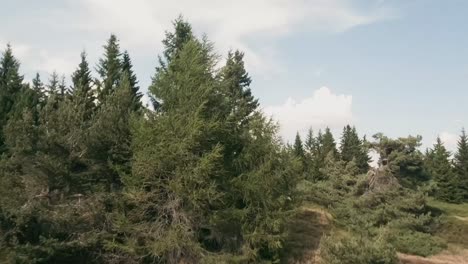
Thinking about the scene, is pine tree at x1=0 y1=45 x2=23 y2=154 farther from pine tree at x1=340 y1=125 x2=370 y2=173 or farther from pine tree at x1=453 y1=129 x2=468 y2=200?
pine tree at x1=453 y1=129 x2=468 y2=200

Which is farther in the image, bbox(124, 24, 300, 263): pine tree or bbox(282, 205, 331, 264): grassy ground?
bbox(282, 205, 331, 264): grassy ground

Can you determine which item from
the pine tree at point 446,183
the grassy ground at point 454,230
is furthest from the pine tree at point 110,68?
the pine tree at point 446,183

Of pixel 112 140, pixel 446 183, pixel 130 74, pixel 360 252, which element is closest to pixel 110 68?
pixel 130 74

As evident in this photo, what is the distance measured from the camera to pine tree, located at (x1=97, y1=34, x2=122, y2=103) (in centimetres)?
3553

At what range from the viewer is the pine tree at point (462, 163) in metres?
57.9

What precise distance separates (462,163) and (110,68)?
52.2m

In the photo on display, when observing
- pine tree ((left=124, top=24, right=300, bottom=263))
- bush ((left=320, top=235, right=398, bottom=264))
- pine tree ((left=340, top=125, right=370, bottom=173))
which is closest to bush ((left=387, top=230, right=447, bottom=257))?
bush ((left=320, top=235, right=398, bottom=264))

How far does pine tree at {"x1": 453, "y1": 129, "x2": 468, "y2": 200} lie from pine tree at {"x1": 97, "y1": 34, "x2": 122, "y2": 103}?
4509 cm

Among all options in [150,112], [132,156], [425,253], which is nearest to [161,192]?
[132,156]

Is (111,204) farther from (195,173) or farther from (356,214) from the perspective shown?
(356,214)

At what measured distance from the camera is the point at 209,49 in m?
28.9

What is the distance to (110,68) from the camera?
36.8 meters

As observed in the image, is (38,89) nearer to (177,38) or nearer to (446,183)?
(177,38)

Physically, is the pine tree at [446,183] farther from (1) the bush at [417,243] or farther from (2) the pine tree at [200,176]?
(2) the pine tree at [200,176]
